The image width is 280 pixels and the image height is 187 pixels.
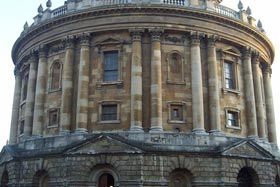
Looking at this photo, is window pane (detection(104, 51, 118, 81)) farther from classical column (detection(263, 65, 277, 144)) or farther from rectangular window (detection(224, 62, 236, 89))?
classical column (detection(263, 65, 277, 144))

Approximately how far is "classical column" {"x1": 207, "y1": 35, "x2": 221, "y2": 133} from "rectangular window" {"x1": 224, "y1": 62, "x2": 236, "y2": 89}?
1.94 meters

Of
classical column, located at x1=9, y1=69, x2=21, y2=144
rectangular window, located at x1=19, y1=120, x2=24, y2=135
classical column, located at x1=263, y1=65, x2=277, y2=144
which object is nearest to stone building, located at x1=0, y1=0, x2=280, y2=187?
classical column, located at x1=263, y1=65, x2=277, y2=144

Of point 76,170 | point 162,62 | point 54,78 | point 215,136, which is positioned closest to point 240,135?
point 215,136

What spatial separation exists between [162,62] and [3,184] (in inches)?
664

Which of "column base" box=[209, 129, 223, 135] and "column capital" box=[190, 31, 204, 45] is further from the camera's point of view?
"column capital" box=[190, 31, 204, 45]

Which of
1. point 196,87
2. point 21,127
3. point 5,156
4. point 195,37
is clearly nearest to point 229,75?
point 196,87

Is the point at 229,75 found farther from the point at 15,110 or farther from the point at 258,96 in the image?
the point at 15,110

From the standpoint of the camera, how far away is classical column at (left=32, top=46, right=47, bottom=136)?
33094 millimetres

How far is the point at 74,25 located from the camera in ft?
108

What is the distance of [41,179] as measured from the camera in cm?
3109

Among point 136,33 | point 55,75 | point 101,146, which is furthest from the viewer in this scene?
point 55,75

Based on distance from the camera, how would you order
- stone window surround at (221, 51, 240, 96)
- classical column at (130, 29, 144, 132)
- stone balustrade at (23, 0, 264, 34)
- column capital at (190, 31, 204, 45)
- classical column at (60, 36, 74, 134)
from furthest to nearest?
stone window surround at (221, 51, 240, 96) < stone balustrade at (23, 0, 264, 34) < column capital at (190, 31, 204, 45) < classical column at (60, 36, 74, 134) < classical column at (130, 29, 144, 132)

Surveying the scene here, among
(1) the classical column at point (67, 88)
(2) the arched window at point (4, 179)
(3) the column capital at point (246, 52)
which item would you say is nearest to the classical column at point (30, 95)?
(2) the arched window at point (4, 179)

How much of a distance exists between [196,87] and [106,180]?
9642 millimetres
